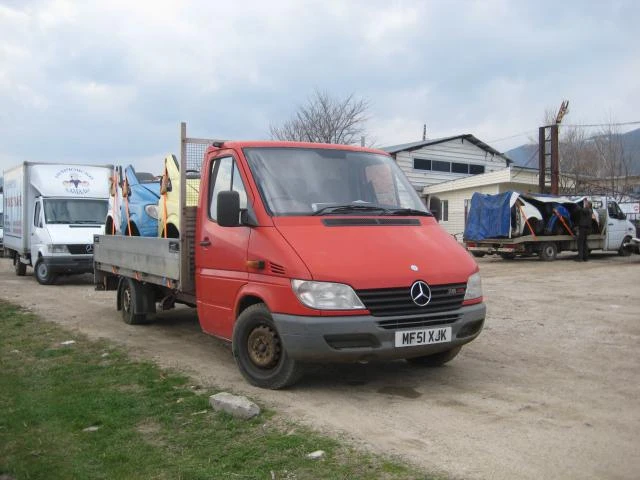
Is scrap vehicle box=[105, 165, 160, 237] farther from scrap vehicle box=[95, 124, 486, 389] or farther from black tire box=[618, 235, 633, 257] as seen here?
black tire box=[618, 235, 633, 257]

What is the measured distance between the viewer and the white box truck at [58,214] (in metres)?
15.8

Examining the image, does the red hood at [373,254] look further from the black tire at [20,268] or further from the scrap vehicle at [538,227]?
the black tire at [20,268]

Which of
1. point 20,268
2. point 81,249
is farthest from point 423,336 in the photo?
point 20,268

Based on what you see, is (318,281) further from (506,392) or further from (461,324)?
(506,392)

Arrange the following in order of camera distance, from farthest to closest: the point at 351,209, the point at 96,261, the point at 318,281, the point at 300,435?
the point at 96,261 → the point at 351,209 → the point at 318,281 → the point at 300,435

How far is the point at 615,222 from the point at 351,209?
19094 millimetres

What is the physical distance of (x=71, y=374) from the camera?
6516 mm

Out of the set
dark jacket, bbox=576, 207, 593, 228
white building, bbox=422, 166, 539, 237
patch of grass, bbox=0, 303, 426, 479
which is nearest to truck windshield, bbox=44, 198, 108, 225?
patch of grass, bbox=0, 303, 426, 479

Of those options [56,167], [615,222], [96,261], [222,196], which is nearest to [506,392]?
→ [222,196]

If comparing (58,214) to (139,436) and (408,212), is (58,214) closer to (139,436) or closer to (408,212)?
(408,212)

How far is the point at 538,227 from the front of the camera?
819 inches

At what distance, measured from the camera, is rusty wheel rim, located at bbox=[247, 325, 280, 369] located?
5594 mm

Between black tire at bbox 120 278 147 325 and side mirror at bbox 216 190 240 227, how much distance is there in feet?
13.3

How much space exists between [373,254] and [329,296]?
59cm
